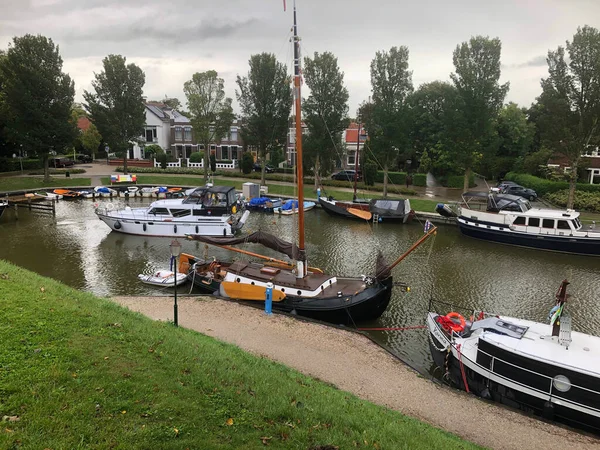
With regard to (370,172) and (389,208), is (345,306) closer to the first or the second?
(389,208)

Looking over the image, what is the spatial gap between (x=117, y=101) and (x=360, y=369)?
5091cm

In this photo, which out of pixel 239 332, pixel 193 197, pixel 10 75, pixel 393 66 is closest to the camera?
pixel 239 332

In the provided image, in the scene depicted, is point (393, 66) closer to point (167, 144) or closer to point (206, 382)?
point (206, 382)

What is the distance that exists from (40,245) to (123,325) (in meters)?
21.3

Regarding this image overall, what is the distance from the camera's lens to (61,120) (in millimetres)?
46969

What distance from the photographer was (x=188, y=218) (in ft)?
98.2

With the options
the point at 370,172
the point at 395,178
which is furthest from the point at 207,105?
the point at 395,178

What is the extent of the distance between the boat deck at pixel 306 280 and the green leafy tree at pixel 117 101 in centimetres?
4147

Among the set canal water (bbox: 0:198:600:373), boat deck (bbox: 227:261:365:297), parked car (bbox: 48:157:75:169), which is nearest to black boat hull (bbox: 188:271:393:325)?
boat deck (bbox: 227:261:365:297)

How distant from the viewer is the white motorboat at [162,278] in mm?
20314

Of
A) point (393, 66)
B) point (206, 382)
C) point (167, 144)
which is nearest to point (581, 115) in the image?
point (393, 66)

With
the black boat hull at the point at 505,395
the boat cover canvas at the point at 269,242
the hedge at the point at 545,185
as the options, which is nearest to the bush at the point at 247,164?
the hedge at the point at 545,185

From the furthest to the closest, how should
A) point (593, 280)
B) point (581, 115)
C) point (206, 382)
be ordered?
point (581, 115), point (593, 280), point (206, 382)

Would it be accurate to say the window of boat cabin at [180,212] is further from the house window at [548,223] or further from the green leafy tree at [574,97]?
the green leafy tree at [574,97]
